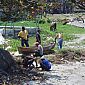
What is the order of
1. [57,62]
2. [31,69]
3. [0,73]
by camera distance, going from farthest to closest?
[57,62] < [31,69] < [0,73]

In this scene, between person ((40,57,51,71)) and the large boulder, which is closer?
the large boulder

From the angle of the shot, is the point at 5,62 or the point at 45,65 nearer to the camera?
the point at 5,62

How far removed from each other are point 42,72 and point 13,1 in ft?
14.0

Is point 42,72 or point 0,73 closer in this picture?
point 0,73

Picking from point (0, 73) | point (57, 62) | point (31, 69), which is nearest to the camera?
point (0, 73)

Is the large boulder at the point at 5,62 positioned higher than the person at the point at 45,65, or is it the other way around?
the large boulder at the point at 5,62

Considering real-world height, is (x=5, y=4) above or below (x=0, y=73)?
above

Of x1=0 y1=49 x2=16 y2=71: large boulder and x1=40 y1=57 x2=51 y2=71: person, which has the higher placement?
x1=0 y1=49 x2=16 y2=71: large boulder

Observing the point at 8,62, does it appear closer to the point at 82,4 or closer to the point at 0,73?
the point at 0,73

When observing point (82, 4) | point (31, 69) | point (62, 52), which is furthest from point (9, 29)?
point (82, 4)

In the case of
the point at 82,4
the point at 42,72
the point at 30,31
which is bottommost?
the point at 30,31

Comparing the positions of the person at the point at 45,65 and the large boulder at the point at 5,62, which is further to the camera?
the person at the point at 45,65

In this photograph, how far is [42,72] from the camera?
20.5m

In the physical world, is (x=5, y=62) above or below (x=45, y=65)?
above
